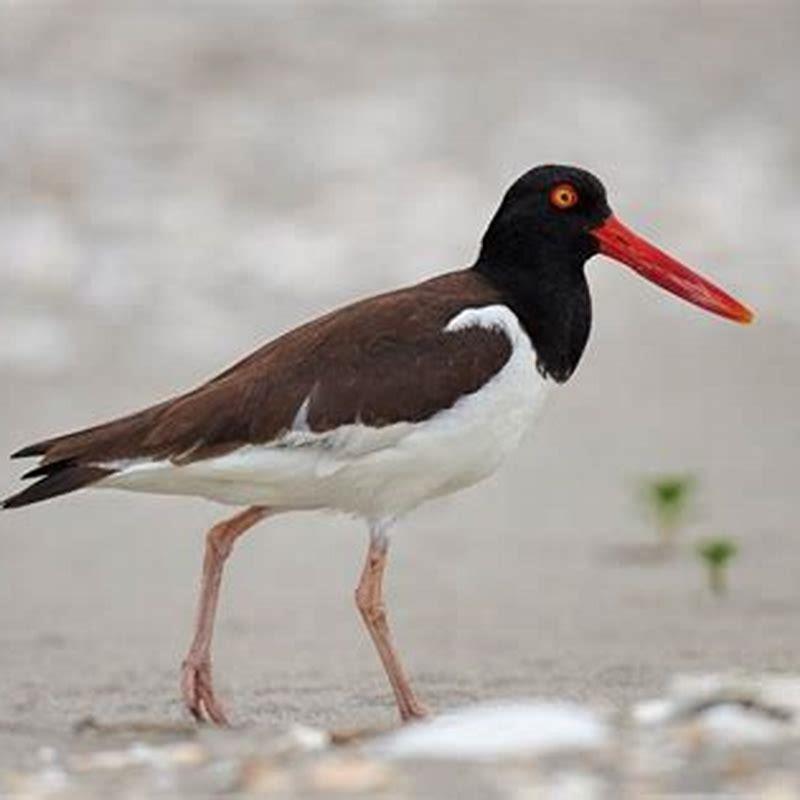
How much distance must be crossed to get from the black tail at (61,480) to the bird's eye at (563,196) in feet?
4.78

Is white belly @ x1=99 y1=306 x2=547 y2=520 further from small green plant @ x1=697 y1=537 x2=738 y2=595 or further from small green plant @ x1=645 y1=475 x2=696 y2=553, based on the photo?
small green plant @ x1=645 y1=475 x2=696 y2=553

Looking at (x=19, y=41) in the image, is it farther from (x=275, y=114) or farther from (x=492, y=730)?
(x=492, y=730)

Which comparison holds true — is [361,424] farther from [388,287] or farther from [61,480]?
[388,287]

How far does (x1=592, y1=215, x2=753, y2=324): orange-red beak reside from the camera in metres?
6.59

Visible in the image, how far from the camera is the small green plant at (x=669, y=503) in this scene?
8266 millimetres

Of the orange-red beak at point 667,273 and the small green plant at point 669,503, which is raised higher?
the orange-red beak at point 667,273

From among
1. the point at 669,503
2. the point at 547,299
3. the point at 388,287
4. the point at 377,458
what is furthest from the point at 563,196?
the point at 388,287

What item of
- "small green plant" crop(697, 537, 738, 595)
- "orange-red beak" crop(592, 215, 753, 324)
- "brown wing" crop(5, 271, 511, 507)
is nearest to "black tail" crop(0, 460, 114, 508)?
"brown wing" crop(5, 271, 511, 507)

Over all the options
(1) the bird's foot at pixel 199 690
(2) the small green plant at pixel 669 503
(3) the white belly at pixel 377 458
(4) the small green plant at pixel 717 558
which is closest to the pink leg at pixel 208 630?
(1) the bird's foot at pixel 199 690

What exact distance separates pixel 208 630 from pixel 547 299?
4.05ft

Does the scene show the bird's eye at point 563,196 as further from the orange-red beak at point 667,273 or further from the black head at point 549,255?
the orange-red beak at point 667,273

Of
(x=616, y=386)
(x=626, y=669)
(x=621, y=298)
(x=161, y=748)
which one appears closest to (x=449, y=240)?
(x=621, y=298)

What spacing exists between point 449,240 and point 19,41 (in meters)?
4.09

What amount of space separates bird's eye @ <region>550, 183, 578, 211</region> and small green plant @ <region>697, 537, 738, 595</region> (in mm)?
1622
